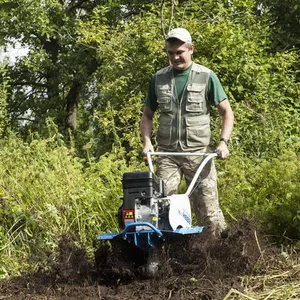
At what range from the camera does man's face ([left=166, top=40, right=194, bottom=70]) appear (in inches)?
224

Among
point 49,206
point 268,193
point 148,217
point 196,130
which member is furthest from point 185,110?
point 49,206

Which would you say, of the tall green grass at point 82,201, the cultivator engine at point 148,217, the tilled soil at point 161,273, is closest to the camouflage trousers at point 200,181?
the tilled soil at point 161,273

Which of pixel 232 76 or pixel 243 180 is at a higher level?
pixel 232 76

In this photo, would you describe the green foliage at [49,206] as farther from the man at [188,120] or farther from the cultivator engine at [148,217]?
the cultivator engine at [148,217]

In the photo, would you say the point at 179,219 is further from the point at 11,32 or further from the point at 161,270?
the point at 11,32

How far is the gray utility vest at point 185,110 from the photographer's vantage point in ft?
19.1

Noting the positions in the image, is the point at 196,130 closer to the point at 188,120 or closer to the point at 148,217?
the point at 188,120

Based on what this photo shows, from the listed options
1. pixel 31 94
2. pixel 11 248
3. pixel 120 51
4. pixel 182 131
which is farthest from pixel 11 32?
pixel 182 131

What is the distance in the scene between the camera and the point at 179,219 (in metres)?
5.34

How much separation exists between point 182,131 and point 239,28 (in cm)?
560

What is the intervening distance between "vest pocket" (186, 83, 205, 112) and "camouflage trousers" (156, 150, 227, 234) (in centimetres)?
41

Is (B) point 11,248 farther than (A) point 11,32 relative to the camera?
No

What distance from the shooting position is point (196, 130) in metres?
5.89

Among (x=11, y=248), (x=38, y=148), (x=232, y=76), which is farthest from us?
(x=232, y=76)
